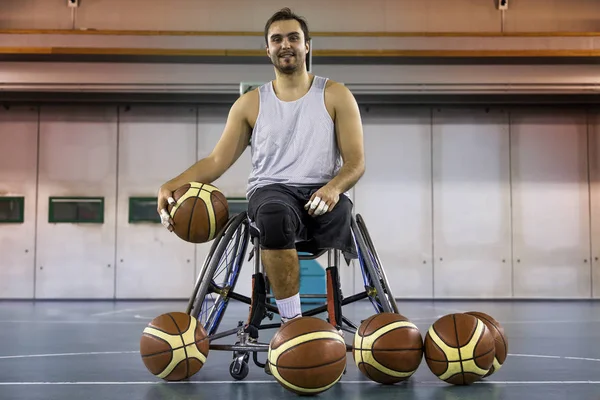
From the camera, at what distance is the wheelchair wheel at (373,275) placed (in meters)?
2.94

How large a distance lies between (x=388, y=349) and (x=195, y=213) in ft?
3.26

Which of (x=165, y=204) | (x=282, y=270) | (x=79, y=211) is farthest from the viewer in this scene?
(x=79, y=211)

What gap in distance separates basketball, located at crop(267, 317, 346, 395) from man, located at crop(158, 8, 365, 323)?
1.19 feet

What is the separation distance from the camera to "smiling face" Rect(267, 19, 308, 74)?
306 cm

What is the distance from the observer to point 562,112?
980 centimetres

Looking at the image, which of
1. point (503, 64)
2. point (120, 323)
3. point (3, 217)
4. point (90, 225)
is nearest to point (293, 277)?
point (120, 323)

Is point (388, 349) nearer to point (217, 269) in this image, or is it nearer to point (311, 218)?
point (311, 218)

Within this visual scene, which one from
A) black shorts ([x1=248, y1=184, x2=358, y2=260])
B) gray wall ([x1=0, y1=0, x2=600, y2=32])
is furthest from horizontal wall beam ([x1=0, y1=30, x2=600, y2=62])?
black shorts ([x1=248, y1=184, x2=358, y2=260])

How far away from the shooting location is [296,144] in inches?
121

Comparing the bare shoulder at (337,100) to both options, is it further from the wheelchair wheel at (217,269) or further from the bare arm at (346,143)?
the wheelchair wheel at (217,269)

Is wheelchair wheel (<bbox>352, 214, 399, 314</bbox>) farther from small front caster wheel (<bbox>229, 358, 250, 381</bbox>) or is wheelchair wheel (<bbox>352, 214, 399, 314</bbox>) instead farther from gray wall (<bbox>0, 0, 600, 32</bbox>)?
gray wall (<bbox>0, 0, 600, 32</bbox>)

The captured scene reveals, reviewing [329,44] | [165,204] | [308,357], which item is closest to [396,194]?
[329,44]

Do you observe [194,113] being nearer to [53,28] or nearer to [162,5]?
[162,5]

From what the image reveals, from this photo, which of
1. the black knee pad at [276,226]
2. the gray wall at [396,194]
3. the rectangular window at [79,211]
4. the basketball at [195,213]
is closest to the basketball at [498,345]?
the black knee pad at [276,226]
